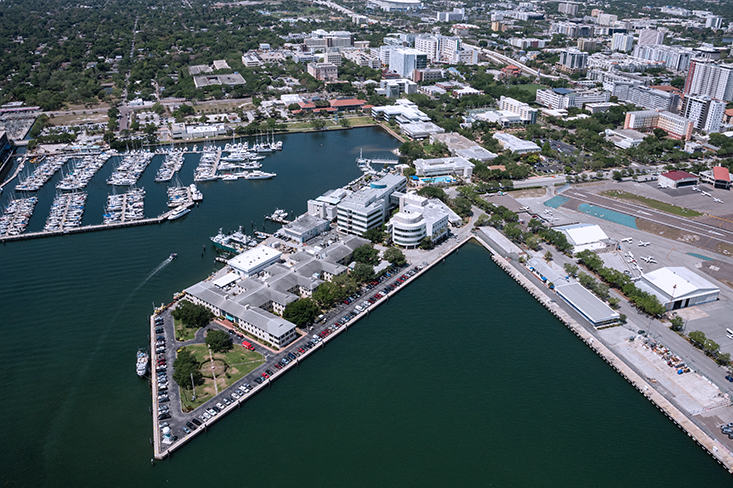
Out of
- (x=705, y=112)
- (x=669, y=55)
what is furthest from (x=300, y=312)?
(x=669, y=55)

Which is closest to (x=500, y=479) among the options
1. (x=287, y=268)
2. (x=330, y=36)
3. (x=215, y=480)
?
(x=215, y=480)

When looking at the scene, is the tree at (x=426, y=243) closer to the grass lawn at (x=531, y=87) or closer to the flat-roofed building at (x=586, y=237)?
the flat-roofed building at (x=586, y=237)

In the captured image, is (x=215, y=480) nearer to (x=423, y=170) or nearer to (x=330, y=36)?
(x=423, y=170)

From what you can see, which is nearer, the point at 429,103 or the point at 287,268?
the point at 287,268

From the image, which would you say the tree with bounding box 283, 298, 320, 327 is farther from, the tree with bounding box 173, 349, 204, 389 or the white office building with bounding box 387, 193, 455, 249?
the white office building with bounding box 387, 193, 455, 249

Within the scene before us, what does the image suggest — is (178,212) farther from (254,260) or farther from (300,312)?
(300,312)

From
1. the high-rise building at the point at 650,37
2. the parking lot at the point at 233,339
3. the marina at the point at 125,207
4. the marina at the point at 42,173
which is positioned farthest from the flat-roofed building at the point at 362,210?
the high-rise building at the point at 650,37

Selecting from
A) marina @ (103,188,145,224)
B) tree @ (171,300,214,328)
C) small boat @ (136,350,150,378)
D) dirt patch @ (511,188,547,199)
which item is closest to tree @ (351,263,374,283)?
tree @ (171,300,214,328)
